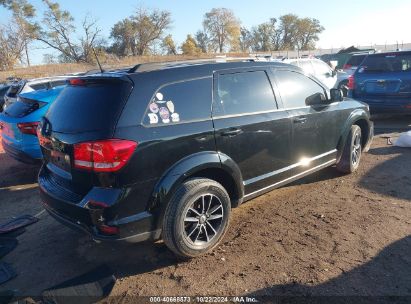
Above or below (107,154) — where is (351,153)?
below

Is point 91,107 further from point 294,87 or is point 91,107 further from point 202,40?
point 202,40

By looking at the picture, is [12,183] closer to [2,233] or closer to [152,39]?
[2,233]

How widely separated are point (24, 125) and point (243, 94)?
3695 millimetres

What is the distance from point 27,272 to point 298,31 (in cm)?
9939

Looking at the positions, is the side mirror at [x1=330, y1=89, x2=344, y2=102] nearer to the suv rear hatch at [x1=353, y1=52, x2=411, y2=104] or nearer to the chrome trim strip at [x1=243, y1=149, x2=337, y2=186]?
the chrome trim strip at [x1=243, y1=149, x2=337, y2=186]

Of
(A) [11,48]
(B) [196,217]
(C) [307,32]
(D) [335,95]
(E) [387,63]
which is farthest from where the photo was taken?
(C) [307,32]

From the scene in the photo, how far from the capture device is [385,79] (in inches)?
349

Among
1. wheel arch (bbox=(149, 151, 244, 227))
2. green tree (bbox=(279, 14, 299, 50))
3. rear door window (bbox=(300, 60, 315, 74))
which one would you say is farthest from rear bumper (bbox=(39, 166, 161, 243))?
green tree (bbox=(279, 14, 299, 50))

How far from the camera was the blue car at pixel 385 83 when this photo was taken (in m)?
8.59

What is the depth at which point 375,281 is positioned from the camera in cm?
314

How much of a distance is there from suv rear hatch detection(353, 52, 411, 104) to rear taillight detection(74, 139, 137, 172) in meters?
7.53

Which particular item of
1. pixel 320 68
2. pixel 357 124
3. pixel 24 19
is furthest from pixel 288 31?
pixel 357 124

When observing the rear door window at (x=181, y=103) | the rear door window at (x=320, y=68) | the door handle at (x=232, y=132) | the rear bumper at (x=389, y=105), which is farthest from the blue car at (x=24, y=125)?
the rear door window at (x=320, y=68)

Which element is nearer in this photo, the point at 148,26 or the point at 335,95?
the point at 335,95
